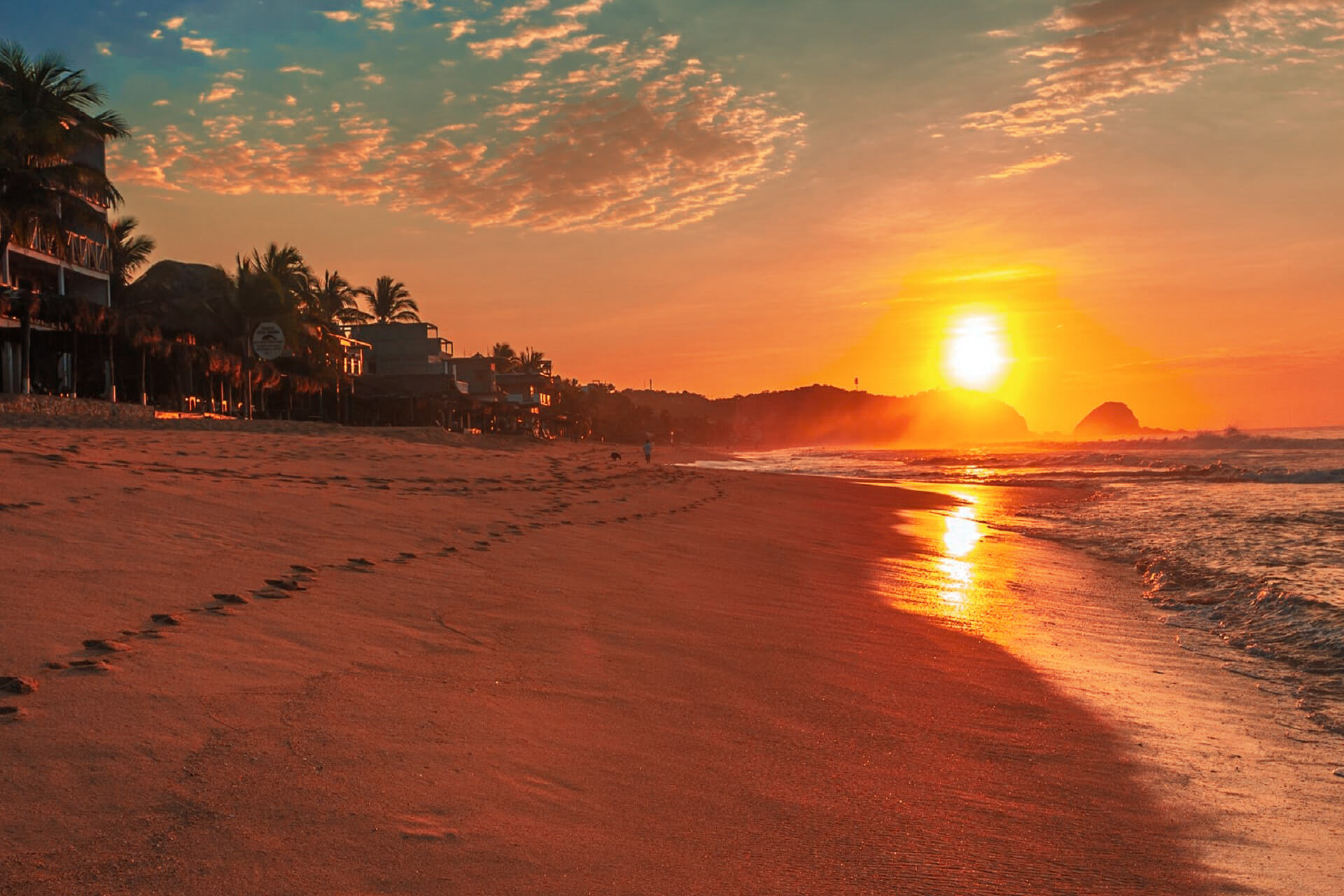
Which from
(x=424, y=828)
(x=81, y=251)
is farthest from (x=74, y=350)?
(x=424, y=828)

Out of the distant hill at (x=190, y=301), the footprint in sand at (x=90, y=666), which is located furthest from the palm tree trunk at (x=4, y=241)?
the footprint in sand at (x=90, y=666)

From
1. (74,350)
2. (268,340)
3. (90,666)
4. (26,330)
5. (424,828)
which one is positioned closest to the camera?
(424,828)

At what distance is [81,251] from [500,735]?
1914 inches

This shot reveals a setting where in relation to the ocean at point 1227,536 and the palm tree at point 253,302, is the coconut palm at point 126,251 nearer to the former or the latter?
the palm tree at point 253,302

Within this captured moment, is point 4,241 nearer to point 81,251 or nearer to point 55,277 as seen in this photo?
point 55,277

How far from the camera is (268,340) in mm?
46438

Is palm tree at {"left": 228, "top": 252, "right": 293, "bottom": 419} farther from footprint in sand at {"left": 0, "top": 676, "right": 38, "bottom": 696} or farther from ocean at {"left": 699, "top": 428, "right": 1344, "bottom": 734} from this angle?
footprint in sand at {"left": 0, "top": 676, "right": 38, "bottom": 696}

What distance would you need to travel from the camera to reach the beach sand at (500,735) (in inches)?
114

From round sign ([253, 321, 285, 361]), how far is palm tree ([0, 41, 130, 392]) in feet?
34.1

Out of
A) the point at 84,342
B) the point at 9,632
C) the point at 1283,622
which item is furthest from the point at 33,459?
the point at 84,342

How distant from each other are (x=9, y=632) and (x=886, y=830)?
406 centimetres

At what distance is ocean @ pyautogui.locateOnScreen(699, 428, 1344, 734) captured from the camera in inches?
297

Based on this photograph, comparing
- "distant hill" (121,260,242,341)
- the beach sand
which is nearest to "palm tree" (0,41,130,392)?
"distant hill" (121,260,242,341)

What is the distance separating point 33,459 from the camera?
10516 mm
